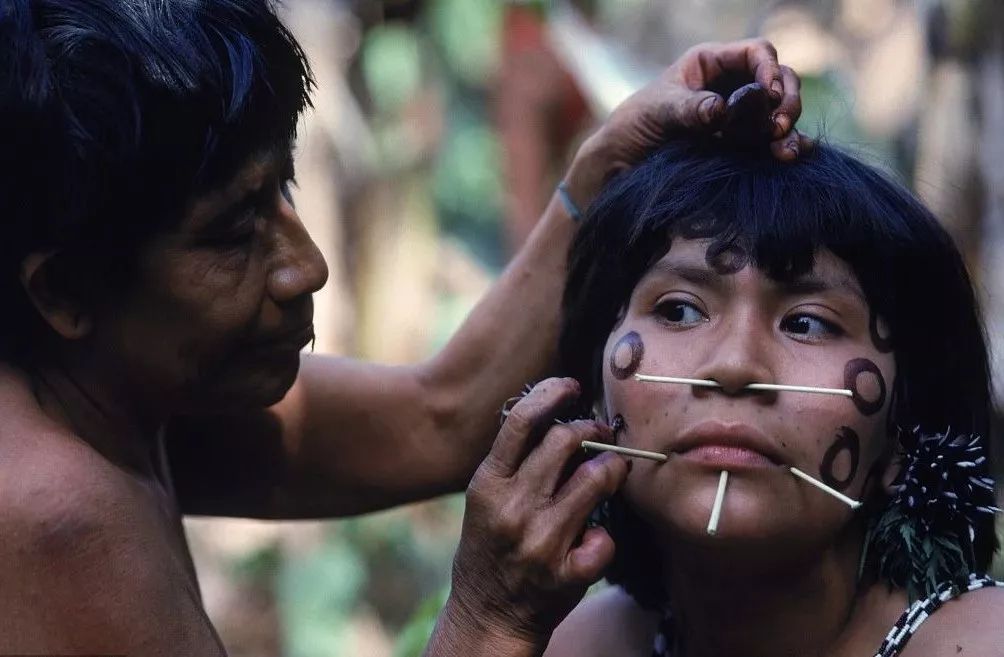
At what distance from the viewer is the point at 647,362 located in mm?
2211

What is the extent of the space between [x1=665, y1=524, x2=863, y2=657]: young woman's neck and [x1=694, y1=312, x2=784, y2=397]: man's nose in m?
0.32

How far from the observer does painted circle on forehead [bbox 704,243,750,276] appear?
216cm

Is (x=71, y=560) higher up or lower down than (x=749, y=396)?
lower down

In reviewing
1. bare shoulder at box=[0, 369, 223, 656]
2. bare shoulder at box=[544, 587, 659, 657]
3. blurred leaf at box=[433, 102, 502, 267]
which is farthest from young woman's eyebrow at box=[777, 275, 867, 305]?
blurred leaf at box=[433, 102, 502, 267]

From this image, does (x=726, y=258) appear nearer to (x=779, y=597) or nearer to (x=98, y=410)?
(x=779, y=597)

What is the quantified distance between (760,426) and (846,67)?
6.21 meters

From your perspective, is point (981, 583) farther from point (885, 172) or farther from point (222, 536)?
point (222, 536)

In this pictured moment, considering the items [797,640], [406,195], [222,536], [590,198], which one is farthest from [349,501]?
[406,195]

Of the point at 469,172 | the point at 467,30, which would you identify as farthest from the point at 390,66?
the point at 469,172

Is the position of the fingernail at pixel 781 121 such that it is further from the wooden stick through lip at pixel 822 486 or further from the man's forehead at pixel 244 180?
the man's forehead at pixel 244 180

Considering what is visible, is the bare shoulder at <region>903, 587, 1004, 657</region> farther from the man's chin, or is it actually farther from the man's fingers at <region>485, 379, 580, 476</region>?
the man's chin

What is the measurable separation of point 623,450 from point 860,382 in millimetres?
424

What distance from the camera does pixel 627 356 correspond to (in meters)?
2.25

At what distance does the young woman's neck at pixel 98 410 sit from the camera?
218cm
